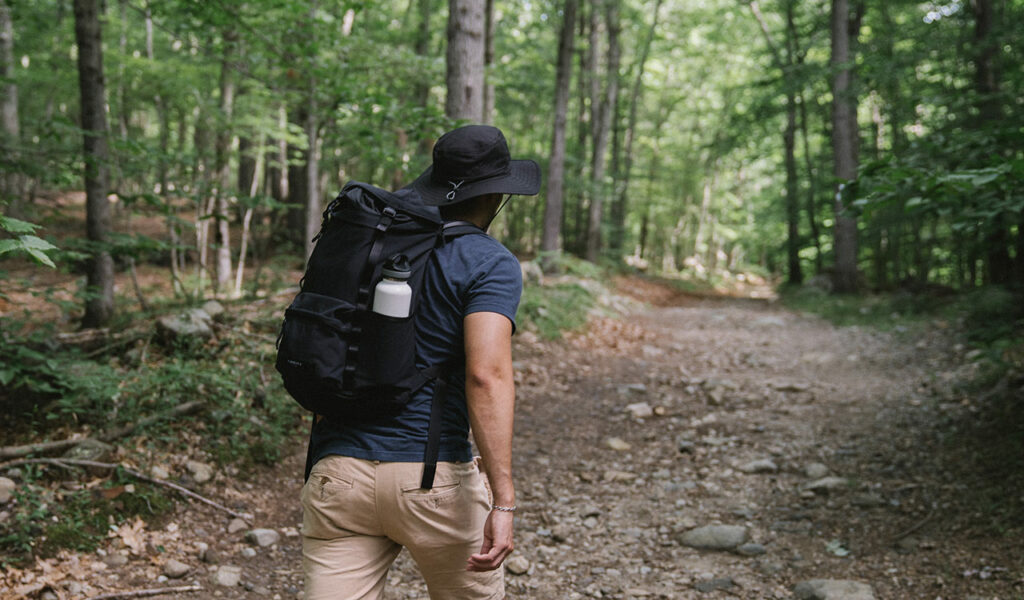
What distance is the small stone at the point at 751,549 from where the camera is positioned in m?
4.00

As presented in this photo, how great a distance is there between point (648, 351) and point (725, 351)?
1230mm

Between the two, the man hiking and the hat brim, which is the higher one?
the hat brim

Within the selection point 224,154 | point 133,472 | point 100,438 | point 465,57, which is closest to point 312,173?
point 465,57

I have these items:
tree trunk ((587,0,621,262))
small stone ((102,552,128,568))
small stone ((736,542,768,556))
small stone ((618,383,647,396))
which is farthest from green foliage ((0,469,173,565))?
tree trunk ((587,0,621,262))

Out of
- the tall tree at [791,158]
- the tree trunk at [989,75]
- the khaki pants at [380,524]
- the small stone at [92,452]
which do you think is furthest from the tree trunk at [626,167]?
the khaki pants at [380,524]

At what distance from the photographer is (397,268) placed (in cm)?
177

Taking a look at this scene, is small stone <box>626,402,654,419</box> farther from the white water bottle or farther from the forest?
the white water bottle

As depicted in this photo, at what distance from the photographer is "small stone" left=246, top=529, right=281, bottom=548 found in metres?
3.86

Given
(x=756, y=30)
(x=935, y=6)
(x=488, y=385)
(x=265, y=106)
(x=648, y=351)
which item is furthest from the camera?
(x=756, y=30)

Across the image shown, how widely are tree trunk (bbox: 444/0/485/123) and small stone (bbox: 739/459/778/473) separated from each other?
163 inches

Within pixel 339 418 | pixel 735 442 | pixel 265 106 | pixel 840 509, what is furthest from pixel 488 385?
pixel 265 106

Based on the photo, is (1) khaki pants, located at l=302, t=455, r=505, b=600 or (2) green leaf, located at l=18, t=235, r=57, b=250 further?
(2) green leaf, located at l=18, t=235, r=57, b=250

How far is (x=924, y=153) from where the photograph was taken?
4.52 metres

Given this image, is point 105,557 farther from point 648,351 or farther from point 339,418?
point 648,351
